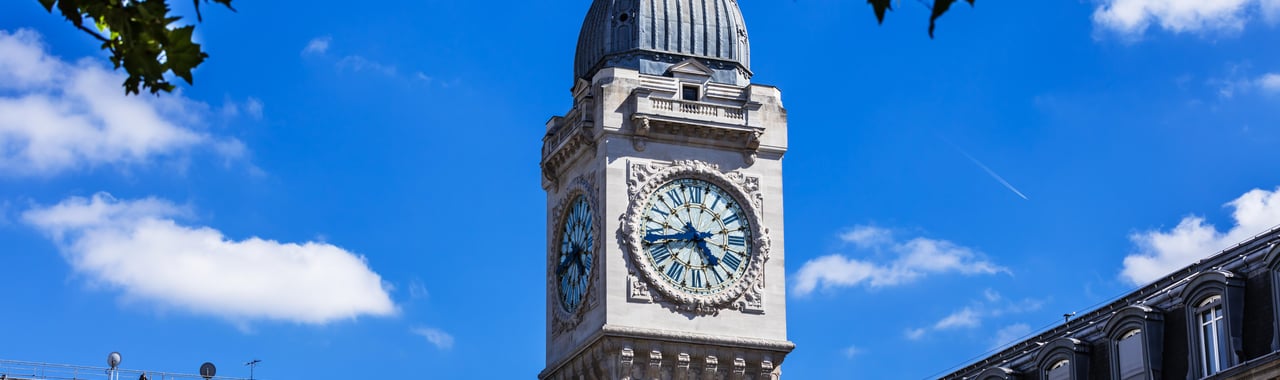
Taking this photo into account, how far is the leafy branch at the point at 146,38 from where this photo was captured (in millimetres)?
16391

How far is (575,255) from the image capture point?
3007 inches

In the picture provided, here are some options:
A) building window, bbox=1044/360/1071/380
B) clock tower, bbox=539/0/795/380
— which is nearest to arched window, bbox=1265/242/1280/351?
building window, bbox=1044/360/1071/380

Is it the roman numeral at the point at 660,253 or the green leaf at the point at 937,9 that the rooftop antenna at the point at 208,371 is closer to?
the roman numeral at the point at 660,253

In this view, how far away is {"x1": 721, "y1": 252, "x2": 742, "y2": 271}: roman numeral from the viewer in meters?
73.7

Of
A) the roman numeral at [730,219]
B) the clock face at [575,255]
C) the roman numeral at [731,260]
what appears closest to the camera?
the roman numeral at [731,260]

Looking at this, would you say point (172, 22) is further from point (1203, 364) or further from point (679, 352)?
point (679, 352)

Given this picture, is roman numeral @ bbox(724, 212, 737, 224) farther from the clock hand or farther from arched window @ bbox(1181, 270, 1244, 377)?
arched window @ bbox(1181, 270, 1244, 377)

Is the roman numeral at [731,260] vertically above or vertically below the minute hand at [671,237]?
below

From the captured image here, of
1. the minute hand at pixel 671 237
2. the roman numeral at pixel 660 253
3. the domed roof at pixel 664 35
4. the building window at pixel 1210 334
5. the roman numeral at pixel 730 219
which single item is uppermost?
the domed roof at pixel 664 35

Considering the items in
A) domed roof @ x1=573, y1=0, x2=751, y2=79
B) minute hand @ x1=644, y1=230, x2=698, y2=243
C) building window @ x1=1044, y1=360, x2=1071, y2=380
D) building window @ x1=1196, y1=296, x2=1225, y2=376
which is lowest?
building window @ x1=1196, y1=296, x2=1225, y2=376

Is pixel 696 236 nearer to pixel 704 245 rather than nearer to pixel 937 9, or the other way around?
pixel 704 245

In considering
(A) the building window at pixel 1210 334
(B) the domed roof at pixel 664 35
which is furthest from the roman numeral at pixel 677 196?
(A) the building window at pixel 1210 334

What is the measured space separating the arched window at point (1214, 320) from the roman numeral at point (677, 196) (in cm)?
2206

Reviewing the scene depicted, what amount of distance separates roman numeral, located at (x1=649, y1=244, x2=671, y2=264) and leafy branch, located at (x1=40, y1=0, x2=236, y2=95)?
184 feet
